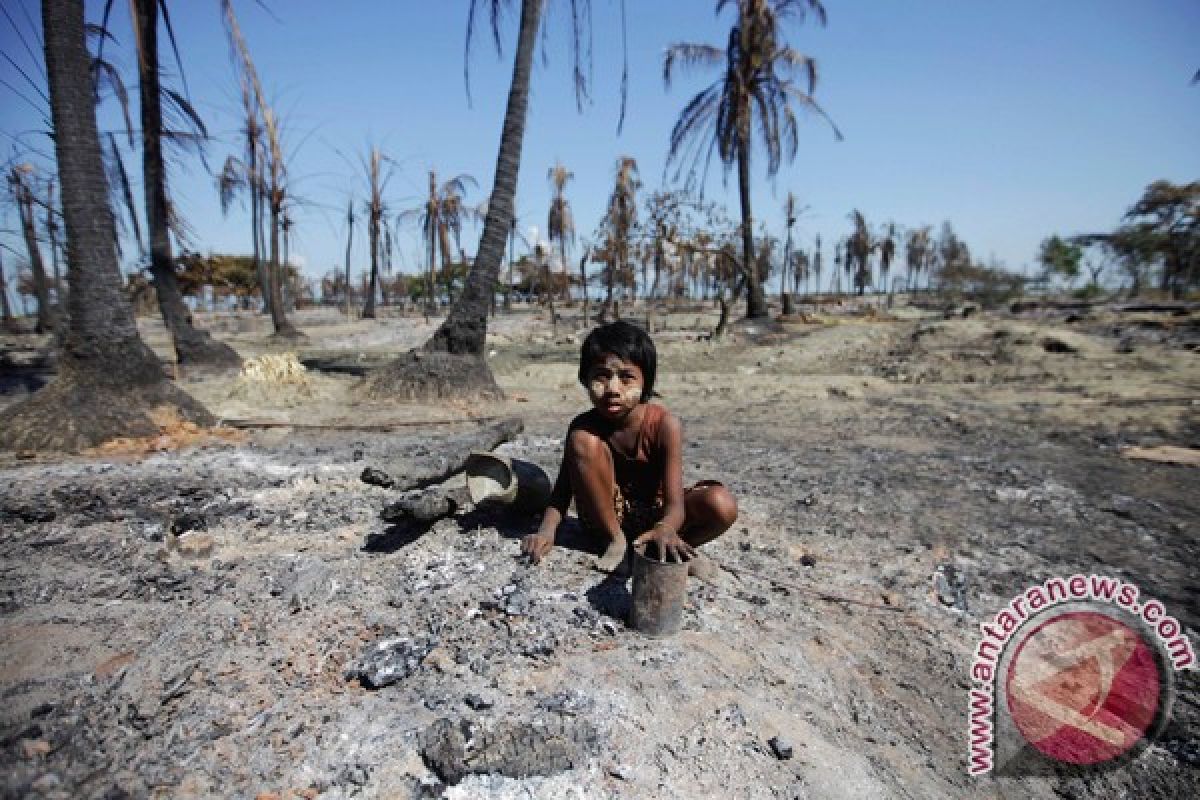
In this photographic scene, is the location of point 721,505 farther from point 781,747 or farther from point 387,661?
point 387,661

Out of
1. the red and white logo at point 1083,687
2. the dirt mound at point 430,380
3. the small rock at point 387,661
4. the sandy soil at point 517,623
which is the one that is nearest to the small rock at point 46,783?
the sandy soil at point 517,623

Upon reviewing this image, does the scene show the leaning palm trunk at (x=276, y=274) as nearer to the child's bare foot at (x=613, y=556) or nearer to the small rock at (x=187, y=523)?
the small rock at (x=187, y=523)

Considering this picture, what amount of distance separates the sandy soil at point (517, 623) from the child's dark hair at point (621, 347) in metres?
0.89

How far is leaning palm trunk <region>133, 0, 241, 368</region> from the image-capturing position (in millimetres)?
8641

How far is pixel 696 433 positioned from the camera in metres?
5.95

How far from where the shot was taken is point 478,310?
7.33 m

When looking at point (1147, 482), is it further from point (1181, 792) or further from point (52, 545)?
point (52, 545)

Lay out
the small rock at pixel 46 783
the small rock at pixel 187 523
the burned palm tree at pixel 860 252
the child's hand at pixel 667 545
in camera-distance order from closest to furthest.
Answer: the small rock at pixel 46 783
the child's hand at pixel 667 545
the small rock at pixel 187 523
the burned palm tree at pixel 860 252

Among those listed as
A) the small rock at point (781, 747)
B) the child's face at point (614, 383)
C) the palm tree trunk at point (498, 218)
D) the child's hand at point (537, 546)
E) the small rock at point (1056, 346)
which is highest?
the palm tree trunk at point (498, 218)

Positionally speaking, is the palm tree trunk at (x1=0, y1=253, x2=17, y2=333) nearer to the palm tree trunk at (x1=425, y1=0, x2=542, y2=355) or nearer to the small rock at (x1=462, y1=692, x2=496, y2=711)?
the palm tree trunk at (x1=425, y1=0, x2=542, y2=355)

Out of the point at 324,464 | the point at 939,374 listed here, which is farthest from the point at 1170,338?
the point at 324,464

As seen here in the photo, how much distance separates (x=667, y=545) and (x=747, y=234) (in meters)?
15.8

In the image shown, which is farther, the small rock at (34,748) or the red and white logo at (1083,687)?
the red and white logo at (1083,687)

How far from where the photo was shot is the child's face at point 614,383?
2.20 m
